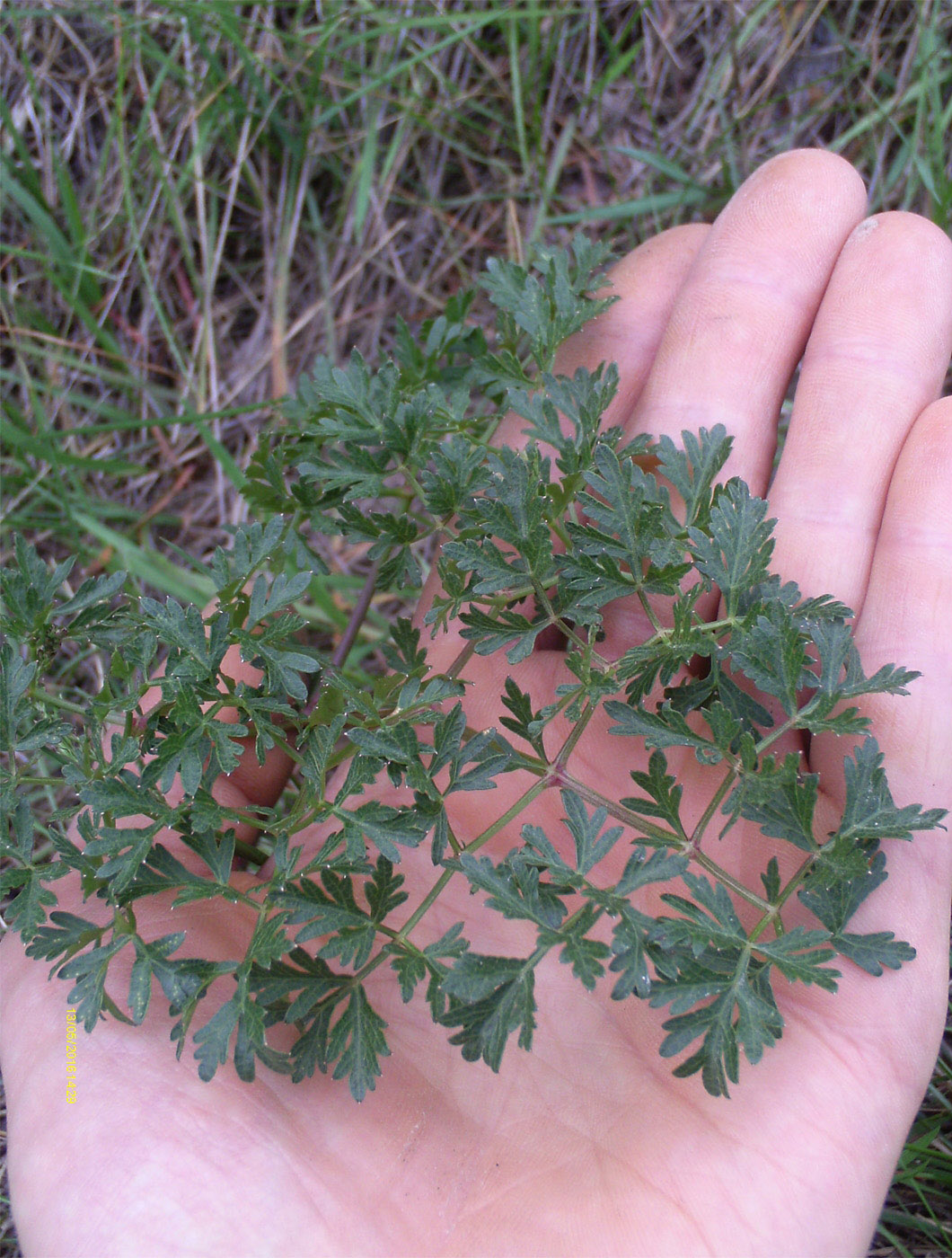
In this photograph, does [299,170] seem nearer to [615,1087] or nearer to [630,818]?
[630,818]

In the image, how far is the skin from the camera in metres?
2.20

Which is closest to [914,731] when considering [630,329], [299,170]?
[630,329]

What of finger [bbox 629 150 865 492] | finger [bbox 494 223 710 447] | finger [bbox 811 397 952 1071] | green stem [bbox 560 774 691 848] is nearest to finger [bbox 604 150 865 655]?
finger [bbox 629 150 865 492]

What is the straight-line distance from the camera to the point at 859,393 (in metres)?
2.88

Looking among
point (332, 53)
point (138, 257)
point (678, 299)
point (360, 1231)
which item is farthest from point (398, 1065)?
point (332, 53)

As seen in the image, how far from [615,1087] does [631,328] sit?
2.26 meters

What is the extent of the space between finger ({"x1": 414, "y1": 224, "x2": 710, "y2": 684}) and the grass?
72cm

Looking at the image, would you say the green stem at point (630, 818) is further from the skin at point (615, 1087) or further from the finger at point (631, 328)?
the finger at point (631, 328)

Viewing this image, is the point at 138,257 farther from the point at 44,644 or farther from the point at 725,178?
the point at 725,178

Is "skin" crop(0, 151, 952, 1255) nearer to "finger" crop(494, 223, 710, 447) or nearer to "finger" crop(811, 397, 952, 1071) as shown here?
"finger" crop(811, 397, 952, 1071)

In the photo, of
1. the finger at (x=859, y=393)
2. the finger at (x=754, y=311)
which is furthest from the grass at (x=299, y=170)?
the finger at (x=859, y=393)
